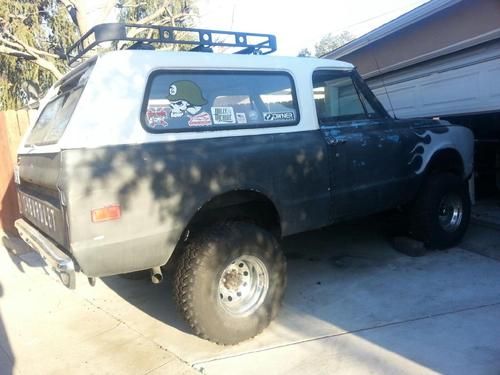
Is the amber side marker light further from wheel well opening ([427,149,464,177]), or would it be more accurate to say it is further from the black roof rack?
wheel well opening ([427,149,464,177])

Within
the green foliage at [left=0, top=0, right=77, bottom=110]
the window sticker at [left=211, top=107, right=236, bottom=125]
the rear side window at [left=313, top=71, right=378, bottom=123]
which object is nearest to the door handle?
the rear side window at [left=313, top=71, right=378, bottom=123]

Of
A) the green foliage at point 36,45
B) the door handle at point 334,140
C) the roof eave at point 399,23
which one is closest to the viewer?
the door handle at point 334,140

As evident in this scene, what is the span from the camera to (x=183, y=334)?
385 cm

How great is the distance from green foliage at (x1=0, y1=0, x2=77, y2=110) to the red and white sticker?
34.7 ft

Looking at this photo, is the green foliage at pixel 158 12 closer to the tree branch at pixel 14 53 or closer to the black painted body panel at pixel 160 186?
the tree branch at pixel 14 53

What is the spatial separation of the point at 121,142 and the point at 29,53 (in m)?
10.7

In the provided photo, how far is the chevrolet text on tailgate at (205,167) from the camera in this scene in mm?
3043

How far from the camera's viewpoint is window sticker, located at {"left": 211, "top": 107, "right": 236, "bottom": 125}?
12.0 feet

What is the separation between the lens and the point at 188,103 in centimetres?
353

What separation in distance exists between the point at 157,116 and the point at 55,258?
1.19m

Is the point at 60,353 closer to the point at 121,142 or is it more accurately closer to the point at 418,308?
the point at 121,142

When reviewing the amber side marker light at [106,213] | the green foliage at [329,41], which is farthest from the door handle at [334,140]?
the green foliage at [329,41]

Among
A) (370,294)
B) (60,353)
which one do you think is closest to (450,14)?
(370,294)

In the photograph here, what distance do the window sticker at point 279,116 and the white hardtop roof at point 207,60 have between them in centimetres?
41
